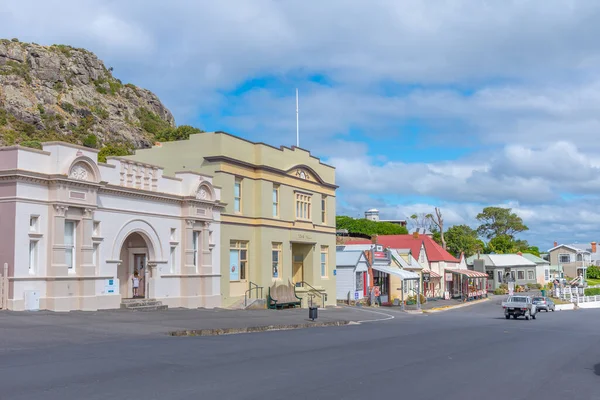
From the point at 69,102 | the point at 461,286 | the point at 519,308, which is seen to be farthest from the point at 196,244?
the point at 69,102

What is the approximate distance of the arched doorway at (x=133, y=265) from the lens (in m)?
31.7

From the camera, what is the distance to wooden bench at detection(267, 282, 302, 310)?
38875 mm

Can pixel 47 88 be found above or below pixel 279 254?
above

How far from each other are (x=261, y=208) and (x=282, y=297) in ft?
18.0

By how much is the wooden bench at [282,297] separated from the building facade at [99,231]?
15.1 feet

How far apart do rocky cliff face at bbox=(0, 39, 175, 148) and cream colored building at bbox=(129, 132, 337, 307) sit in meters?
58.0

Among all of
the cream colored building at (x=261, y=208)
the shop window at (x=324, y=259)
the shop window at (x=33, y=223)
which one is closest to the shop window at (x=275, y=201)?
the cream colored building at (x=261, y=208)

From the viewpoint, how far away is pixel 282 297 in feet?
132

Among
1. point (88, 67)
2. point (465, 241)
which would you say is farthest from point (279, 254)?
point (88, 67)

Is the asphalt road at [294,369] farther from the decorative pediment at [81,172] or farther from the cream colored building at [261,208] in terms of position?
the cream colored building at [261,208]

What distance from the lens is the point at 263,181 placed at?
128 ft

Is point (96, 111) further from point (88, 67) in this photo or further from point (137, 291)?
point (137, 291)

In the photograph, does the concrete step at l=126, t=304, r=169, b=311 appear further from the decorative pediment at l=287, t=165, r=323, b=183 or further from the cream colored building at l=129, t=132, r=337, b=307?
the decorative pediment at l=287, t=165, r=323, b=183

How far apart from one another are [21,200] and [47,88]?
95.7 meters
